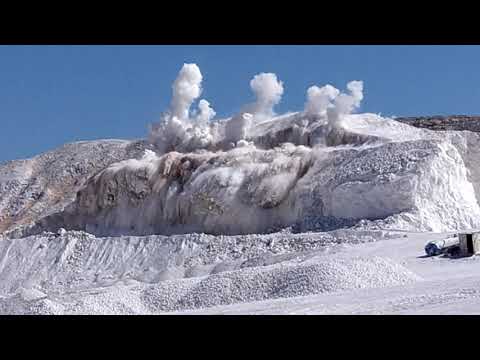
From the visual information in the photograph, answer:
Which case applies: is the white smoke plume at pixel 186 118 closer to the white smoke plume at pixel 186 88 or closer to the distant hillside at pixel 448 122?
the white smoke plume at pixel 186 88

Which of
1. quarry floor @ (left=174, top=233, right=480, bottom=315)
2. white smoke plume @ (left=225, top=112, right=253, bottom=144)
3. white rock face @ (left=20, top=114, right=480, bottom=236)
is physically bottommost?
quarry floor @ (left=174, top=233, right=480, bottom=315)

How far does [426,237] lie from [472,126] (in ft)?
50.6

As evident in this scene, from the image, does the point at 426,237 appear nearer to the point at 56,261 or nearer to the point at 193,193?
the point at 193,193

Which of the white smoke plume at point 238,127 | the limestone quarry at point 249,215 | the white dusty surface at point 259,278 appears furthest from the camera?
the white smoke plume at point 238,127

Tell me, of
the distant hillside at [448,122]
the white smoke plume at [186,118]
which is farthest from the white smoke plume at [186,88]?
the distant hillside at [448,122]

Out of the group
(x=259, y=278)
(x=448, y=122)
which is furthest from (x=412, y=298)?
(x=448, y=122)

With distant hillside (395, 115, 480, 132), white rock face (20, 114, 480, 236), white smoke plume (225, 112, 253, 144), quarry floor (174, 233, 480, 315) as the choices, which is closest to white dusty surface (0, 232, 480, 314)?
quarry floor (174, 233, 480, 315)

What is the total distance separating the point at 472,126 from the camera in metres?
36.9

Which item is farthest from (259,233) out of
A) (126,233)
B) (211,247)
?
(126,233)

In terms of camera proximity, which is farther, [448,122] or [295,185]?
[448,122]

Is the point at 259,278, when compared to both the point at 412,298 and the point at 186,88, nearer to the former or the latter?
the point at 412,298

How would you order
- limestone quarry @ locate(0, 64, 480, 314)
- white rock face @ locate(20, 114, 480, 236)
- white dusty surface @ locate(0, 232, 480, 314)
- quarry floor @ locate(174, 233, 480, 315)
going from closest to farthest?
quarry floor @ locate(174, 233, 480, 315) < white dusty surface @ locate(0, 232, 480, 314) < limestone quarry @ locate(0, 64, 480, 314) < white rock face @ locate(20, 114, 480, 236)

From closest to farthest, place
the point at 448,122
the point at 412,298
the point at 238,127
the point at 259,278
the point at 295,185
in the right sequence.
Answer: the point at 412,298, the point at 259,278, the point at 295,185, the point at 238,127, the point at 448,122

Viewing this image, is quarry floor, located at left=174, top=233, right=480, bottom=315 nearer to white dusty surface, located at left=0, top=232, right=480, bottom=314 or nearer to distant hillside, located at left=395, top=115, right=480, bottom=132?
white dusty surface, located at left=0, top=232, right=480, bottom=314
